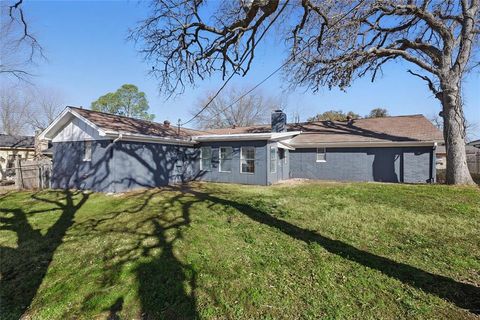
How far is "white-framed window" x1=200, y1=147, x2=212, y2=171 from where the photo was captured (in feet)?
51.9

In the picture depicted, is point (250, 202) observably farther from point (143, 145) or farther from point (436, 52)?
point (436, 52)

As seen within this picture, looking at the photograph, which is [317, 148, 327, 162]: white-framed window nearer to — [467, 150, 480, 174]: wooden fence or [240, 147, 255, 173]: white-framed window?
[240, 147, 255, 173]: white-framed window

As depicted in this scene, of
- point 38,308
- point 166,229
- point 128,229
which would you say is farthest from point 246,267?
point 128,229

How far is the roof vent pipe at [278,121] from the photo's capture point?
677 inches

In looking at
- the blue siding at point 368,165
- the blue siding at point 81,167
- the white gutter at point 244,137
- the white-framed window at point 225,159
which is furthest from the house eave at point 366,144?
the blue siding at point 81,167

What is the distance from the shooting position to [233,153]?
1488 centimetres

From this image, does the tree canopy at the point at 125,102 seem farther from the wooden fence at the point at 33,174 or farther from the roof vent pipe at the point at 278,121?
the roof vent pipe at the point at 278,121

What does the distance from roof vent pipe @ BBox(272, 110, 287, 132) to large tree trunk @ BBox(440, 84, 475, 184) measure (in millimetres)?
8269

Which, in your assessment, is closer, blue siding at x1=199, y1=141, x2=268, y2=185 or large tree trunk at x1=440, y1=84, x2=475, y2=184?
large tree trunk at x1=440, y1=84, x2=475, y2=184

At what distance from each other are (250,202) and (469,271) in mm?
6016

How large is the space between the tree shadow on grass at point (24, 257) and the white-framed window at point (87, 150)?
347 cm

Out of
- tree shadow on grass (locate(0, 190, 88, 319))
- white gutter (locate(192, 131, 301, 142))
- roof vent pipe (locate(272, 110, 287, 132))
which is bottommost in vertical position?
tree shadow on grass (locate(0, 190, 88, 319))

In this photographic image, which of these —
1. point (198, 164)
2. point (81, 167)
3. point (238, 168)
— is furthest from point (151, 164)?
point (238, 168)

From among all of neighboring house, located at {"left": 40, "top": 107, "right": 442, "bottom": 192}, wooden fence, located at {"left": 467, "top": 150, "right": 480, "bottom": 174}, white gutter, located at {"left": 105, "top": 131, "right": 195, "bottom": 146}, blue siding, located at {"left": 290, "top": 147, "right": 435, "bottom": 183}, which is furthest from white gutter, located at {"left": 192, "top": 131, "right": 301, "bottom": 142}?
wooden fence, located at {"left": 467, "top": 150, "right": 480, "bottom": 174}
